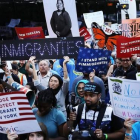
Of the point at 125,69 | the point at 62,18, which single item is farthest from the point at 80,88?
the point at 62,18

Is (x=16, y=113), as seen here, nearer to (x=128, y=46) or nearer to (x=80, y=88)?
(x=80, y=88)

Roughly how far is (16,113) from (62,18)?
14.8 feet

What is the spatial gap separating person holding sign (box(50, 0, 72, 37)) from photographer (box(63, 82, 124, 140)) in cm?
417

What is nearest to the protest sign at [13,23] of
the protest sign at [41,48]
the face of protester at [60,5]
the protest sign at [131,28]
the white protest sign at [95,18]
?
the white protest sign at [95,18]

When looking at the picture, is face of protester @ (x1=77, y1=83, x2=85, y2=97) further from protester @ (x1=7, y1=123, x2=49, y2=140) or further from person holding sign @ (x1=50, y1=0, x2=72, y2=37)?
person holding sign @ (x1=50, y1=0, x2=72, y2=37)

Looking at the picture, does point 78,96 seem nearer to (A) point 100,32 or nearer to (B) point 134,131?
(B) point 134,131

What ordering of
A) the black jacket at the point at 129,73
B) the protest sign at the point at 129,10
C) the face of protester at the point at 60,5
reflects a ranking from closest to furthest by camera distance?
1. the black jacket at the point at 129,73
2. the face of protester at the point at 60,5
3. the protest sign at the point at 129,10

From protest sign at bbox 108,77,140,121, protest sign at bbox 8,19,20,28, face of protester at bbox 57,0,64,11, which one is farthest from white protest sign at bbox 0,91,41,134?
protest sign at bbox 8,19,20,28

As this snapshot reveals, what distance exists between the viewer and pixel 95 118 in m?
4.79

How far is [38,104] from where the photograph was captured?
5.02 m

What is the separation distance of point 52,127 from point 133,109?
3.02 ft

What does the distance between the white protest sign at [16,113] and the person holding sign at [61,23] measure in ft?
14.3

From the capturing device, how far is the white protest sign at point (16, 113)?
4676 millimetres

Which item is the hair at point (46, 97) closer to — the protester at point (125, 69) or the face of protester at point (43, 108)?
the face of protester at point (43, 108)
